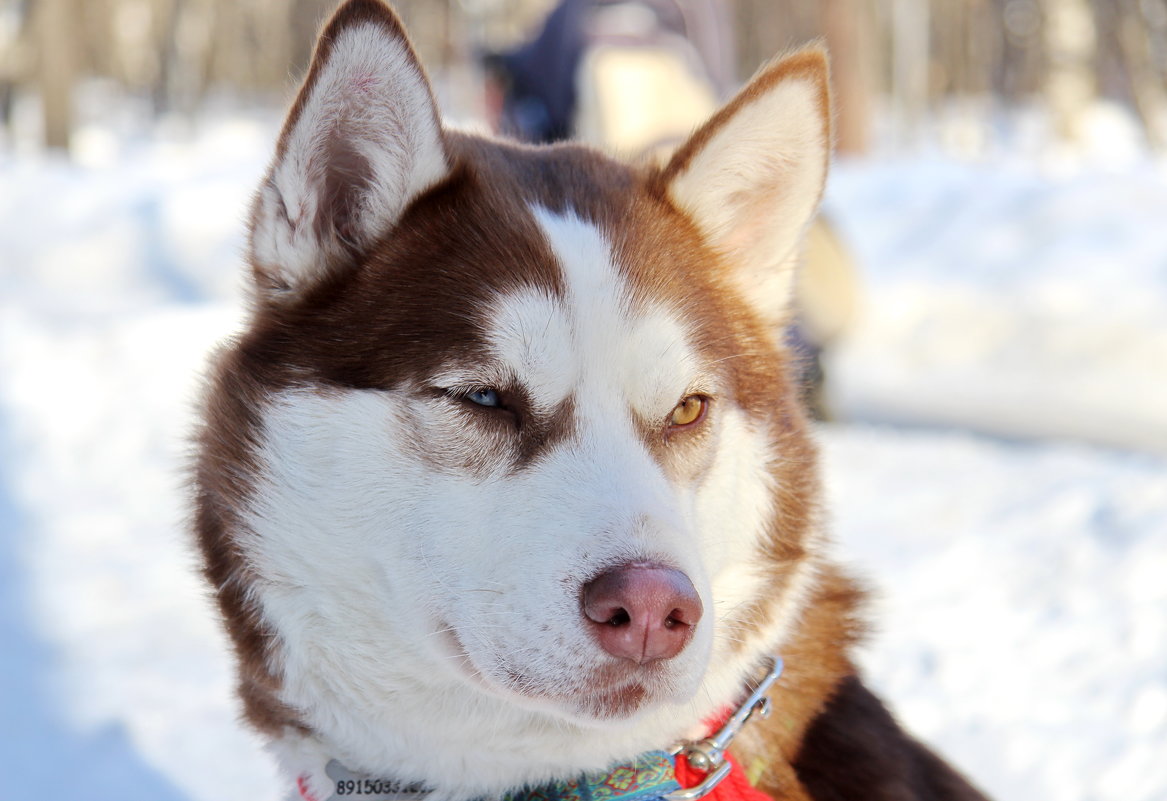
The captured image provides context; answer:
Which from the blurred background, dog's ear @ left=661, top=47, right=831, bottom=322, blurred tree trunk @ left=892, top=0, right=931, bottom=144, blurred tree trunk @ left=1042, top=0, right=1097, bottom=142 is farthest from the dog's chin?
blurred tree trunk @ left=892, top=0, right=931, bottom=144

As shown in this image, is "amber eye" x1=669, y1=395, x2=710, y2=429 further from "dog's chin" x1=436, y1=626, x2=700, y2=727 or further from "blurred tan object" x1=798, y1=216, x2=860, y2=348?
"blurred tan object" x1=798, y1=216, x2=860, y2=348

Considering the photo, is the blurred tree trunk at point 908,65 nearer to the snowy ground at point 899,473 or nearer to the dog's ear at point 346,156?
the snowy ground at point 899,473

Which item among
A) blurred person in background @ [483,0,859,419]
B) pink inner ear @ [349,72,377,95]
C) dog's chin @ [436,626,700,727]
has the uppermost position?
pink inner ear @ [349,72,377,95]

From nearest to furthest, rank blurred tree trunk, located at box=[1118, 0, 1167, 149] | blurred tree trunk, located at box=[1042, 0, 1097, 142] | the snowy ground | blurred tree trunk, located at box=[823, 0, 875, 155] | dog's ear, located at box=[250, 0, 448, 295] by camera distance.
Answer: dog's ear, located at box=[250, 0, 448, 295] → the snowy ground → blurred tree trunk, located at box=[823, 0, 875, 155] → blurred tree trunk, located at box=[1042, 0, 1097, 142] → blurred tree trunk, located at box=[1118, 0, 1167, 149]

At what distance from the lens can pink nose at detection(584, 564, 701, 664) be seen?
1.42 meters

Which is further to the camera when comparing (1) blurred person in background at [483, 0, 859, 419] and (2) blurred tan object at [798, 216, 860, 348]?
(1) blurred person in background at [483, 0, 859, 419]

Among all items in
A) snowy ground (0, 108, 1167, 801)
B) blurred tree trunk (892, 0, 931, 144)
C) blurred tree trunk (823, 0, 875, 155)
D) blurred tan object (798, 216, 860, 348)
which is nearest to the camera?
snowy ground (0, 108, 1167, 801)

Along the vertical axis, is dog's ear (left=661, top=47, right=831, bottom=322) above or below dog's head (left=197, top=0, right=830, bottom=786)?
above

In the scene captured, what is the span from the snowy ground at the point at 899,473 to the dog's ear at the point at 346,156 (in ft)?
0.59

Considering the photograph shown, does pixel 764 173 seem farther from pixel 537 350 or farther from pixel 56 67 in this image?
pixel 56 67

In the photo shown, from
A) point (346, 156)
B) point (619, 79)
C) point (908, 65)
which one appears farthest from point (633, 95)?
point (908, 65)

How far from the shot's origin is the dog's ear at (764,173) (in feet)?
6.15

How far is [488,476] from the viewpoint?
5.44 feet

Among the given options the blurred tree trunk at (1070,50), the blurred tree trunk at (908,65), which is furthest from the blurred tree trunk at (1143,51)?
the blurred tree trunk at (908,65)
